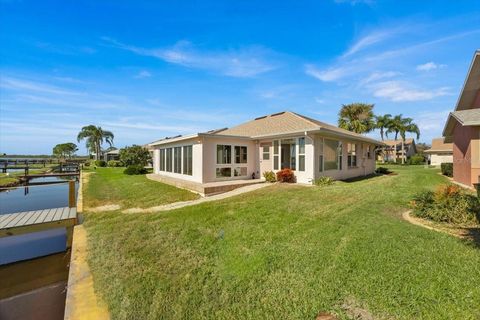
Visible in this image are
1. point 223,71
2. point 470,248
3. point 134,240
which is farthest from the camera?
point 223,71

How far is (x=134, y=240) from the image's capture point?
5.60 metres

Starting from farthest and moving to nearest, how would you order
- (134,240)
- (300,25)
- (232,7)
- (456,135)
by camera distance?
(456,135) → (300,25) → (232,7) → (134,240)

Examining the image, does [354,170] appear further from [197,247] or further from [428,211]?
[197,247]

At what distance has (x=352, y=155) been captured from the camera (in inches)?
624

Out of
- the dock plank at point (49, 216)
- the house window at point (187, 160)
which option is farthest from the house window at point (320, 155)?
the dock plank at point (49, 216)

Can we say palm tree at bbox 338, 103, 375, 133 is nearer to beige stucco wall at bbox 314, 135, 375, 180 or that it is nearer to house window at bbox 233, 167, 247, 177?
beige stucco wall at bbox 314, 135, 375, 180

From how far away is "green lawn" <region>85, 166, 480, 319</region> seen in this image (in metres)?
3.02

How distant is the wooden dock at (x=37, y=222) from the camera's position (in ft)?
20.5

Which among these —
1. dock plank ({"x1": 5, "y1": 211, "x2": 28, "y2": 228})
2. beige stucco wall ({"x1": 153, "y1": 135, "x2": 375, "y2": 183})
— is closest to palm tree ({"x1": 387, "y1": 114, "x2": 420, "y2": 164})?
beige stucco wall ({"x1": 153, "y1": 135, "x2": 375, "y2": 183})

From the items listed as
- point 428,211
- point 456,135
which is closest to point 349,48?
point 456,135

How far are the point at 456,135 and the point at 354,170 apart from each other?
5684 mm

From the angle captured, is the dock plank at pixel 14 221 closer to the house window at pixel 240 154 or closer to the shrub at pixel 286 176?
the house window at pixel 240 154

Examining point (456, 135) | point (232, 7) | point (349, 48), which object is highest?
point (232, 7)

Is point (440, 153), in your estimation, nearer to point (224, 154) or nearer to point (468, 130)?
point (468, 130)
